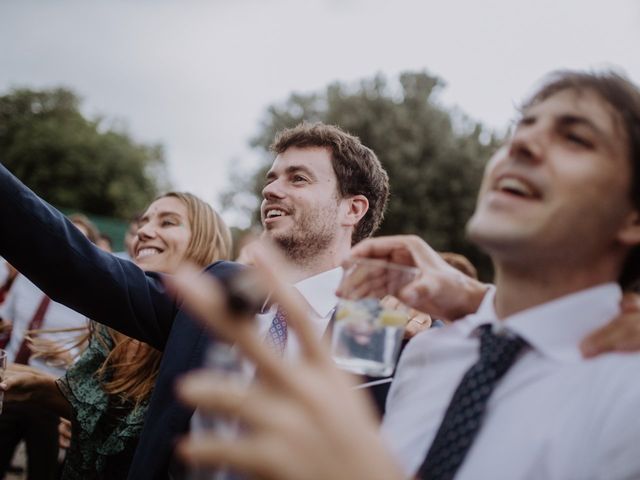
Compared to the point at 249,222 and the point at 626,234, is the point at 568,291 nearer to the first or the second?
the point at 626,234

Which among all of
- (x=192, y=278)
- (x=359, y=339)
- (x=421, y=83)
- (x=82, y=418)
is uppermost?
(x=421, y=83)

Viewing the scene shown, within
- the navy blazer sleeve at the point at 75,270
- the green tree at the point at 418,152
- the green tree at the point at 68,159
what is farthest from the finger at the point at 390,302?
the green tree at the point at 68,159

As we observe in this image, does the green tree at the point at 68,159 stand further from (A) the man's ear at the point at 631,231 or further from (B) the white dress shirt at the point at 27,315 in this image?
(A) the man's ear at the point at 631,231

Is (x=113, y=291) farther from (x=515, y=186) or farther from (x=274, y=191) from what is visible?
(x=515, y=186)

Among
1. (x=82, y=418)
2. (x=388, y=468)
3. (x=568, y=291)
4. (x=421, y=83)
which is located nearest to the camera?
(x=388, y=468)

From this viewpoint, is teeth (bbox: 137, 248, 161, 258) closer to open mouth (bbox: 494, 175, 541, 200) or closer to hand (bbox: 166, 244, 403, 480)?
open mouth (bbox: 494, 175, 541, 200)

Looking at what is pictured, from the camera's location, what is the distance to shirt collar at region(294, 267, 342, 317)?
297 centimetres

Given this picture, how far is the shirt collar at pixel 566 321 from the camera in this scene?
1.49 meters

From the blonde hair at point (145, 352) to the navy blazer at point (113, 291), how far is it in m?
0.47

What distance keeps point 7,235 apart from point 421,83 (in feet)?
81.3

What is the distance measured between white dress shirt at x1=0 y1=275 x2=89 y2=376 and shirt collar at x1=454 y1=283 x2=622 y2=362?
4365 millimetres

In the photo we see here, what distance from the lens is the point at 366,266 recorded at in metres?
1.69

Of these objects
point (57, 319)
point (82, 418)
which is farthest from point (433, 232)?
point (82, 418)

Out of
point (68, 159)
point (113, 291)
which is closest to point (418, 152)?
point (113, 291)
